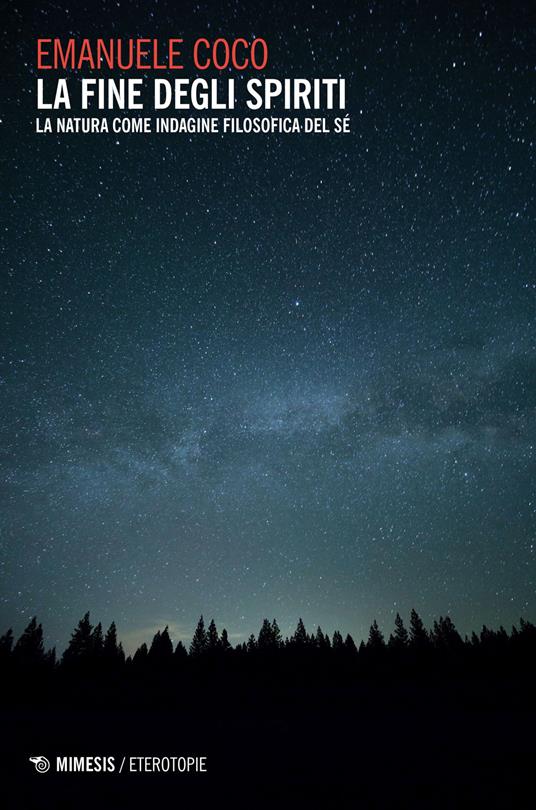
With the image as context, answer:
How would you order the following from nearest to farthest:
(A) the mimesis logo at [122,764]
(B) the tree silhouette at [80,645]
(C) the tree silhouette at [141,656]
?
(A) the mimesis logo at [122,764], (B) the tree silhouette at [80,645], (C) the tree silhouette at [141,656]

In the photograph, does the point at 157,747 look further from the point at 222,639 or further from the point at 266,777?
the point at 222,639

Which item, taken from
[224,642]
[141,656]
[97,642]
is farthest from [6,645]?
[224,642]

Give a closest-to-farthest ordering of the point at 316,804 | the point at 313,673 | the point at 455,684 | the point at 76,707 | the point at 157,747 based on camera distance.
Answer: the point at 316,804
the point at 157,747
the point at 76,707
the point at 455,684
the point at 313,673

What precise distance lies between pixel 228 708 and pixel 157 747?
65.1ft

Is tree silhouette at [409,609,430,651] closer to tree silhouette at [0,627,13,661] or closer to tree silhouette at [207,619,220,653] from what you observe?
tree silhouette at [207,619,220,653]

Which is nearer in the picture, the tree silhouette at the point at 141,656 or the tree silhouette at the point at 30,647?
the tree silhouette at the point at 30,647

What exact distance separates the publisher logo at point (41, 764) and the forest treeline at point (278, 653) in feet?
144

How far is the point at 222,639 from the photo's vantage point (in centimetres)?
7600

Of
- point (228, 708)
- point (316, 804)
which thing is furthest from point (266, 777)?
point (228, 708)

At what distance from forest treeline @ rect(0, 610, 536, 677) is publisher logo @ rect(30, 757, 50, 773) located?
144 ft

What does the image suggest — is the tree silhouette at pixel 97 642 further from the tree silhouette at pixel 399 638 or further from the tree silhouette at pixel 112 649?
the tree silhouette at pixel 399 638

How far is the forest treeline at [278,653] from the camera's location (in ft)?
176

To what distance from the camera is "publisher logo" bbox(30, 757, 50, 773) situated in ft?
45.4

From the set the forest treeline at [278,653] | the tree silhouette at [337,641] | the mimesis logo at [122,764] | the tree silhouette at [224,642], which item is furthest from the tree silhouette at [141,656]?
the mimesis logo at [122,764]
